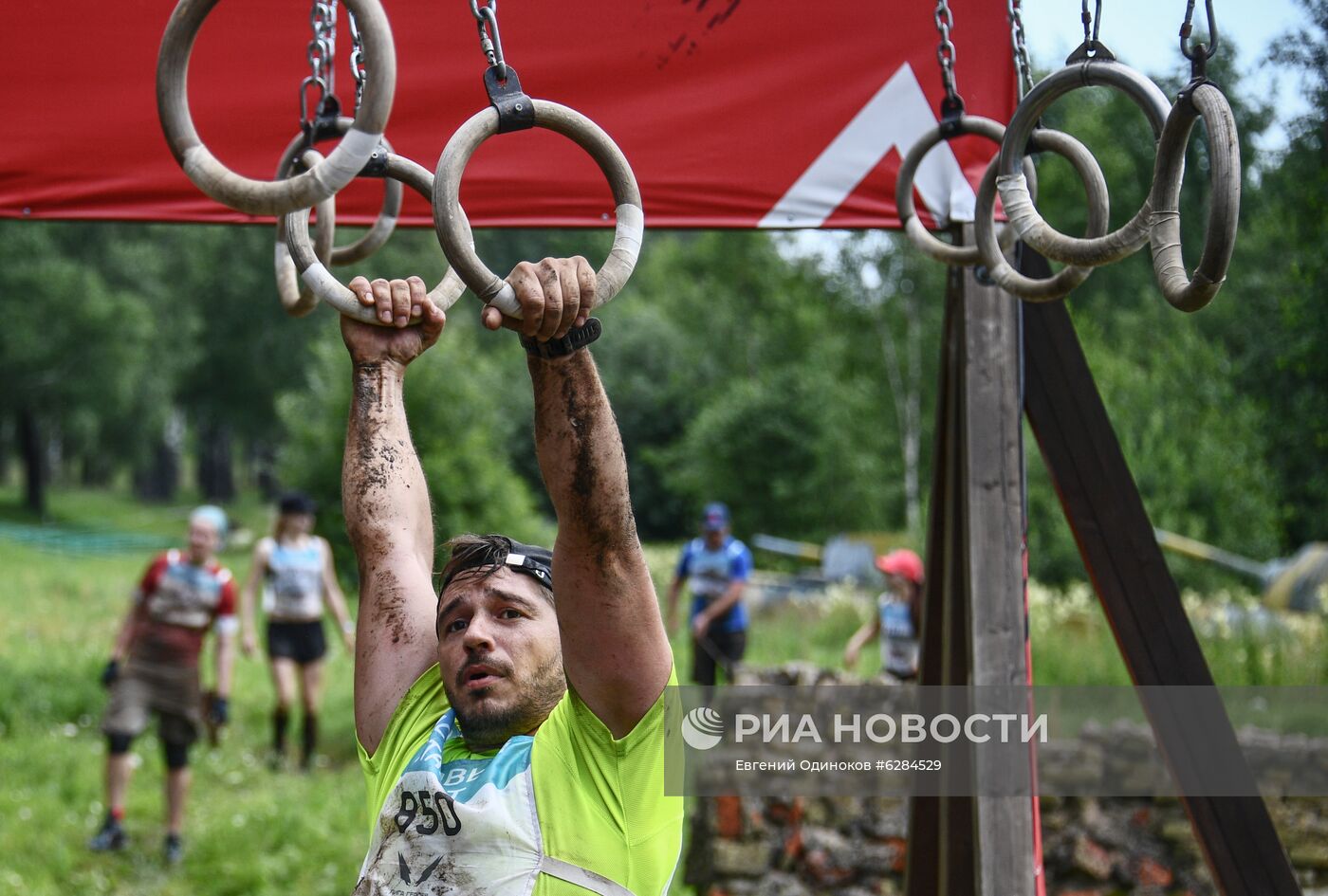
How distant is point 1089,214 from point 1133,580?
78cm

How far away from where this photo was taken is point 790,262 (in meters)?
25.3

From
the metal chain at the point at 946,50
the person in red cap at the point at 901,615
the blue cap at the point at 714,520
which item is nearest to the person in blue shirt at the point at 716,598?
the blue cap at the point at 714,520

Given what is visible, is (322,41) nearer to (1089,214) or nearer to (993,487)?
(1089,214)

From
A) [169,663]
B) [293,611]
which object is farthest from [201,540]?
[293,611]

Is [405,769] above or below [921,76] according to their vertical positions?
below

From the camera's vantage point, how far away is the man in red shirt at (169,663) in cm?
590

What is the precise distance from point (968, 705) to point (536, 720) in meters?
1.11

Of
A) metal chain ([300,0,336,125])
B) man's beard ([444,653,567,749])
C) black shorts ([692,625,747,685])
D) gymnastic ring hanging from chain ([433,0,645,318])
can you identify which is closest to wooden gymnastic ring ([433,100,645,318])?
gymnastic ring hanging from chain ([433,0,645,318])

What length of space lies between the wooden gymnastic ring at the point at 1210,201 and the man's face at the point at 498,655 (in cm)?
116

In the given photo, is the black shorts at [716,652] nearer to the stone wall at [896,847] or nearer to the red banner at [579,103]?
the stone wall at [896,847]

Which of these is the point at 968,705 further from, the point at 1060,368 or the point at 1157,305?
the point at 1157,305

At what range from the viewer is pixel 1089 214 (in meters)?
2.37

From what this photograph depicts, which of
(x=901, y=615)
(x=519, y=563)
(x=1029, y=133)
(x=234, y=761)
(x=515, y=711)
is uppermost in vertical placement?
(x=901, y=615)

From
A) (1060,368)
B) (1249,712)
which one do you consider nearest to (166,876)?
(1060,368)
